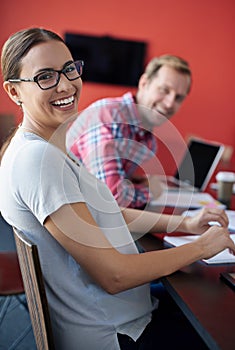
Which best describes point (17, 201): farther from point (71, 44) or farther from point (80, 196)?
point (71, 44)

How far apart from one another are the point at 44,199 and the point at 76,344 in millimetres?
386

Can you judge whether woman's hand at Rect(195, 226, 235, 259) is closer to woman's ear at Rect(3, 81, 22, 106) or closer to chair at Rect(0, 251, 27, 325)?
woman's ear at Rect(3, 81, 22, 106)

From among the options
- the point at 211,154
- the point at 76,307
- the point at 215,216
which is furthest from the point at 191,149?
the point at 76,307

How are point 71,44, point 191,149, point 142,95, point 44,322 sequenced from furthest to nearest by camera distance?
point 71,44 → point 191,149 → point 142,95 → point 44,322

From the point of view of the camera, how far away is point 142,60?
4.01 metres

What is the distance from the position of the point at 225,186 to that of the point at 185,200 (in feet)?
0.61

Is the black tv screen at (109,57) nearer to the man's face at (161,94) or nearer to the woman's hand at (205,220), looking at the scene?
the man's face at (161,94)

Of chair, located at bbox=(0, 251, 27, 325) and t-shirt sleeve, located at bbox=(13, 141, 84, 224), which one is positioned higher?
t-shirt sleeve, located at bbox=(13, 141, 84, 224)

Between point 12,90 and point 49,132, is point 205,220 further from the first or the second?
point 12,90

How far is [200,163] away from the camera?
7.72 ft

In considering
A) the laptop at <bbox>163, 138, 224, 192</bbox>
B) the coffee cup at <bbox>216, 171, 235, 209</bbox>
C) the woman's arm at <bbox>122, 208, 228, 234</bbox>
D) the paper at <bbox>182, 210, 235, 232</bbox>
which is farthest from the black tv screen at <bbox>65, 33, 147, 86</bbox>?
the woman's arm at <bbox>122, 208, 228, 234</bbox>

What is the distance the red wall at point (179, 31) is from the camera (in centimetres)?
375

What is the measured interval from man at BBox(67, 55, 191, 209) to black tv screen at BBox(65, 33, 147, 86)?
198 centimetres

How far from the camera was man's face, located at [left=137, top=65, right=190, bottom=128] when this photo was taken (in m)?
1.96
